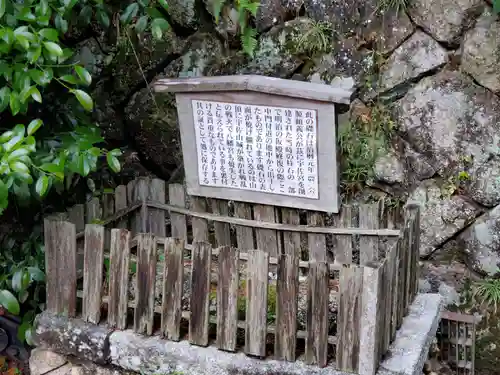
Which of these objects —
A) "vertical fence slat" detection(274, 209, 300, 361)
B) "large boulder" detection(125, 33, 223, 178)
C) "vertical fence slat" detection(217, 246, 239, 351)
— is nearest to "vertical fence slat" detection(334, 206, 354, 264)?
"vertical fence slat" detection(274, 209, 300, 361)

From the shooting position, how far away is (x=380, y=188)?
5.14 meters

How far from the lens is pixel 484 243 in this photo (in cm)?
488

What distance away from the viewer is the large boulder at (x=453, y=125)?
4.76 meters

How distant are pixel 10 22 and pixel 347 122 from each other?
8.88 feet

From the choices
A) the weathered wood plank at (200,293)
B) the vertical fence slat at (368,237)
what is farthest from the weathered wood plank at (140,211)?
the vertical fence slat at (368,237)

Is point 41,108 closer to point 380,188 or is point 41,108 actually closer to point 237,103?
point 237,103

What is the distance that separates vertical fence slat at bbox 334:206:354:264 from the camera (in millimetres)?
4242

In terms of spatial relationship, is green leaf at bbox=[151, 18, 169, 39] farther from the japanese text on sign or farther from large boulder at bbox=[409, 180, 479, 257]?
large boulder at bbox=[409, 180, 479, 257]

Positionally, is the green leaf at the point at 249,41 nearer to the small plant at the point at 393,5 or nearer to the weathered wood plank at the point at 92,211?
the small plant at the point at 393,5

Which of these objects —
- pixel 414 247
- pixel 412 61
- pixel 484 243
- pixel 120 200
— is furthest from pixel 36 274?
pixel 484 243

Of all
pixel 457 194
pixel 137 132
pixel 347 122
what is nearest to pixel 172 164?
pixel 137 132

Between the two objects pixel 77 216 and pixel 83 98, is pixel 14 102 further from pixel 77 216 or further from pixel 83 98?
pixel 77 216

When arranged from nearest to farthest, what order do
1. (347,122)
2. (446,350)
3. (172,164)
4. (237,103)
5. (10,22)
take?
1. (10,22)
2. (237,103)
3. (446,350)
4. (347,122)
5. (172,164)

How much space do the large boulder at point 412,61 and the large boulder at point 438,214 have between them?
2.80 ft
